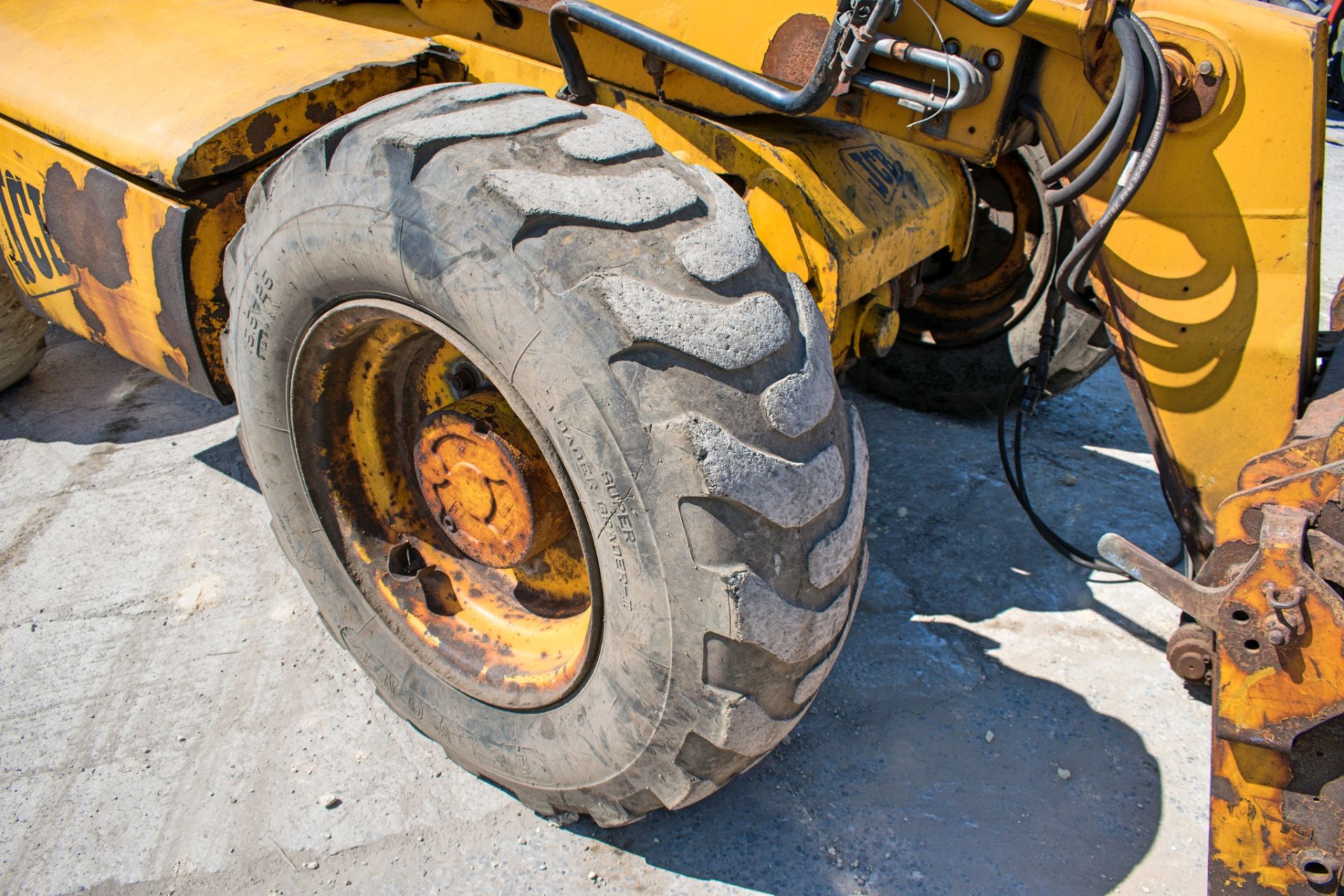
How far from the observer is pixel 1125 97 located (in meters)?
1.55

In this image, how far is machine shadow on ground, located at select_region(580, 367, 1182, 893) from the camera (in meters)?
1.96

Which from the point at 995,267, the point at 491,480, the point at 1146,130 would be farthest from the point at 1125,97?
the point at 995,267

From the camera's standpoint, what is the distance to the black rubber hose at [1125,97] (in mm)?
1537

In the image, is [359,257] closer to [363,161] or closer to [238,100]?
[363,161]

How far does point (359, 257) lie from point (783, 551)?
2.96ft

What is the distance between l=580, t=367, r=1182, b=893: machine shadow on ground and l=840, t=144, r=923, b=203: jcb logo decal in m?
1.13

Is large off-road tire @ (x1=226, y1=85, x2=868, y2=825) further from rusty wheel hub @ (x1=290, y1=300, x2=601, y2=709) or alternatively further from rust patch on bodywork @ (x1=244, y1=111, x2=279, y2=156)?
rust patch on bodywork @ (x1=244, y1=111, x2=279, y2=156)

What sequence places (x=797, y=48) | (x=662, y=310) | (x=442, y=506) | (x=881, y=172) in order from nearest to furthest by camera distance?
(x=662, y=310), (x=797, y=48), (x=442, y=506), (x=881, y=172)

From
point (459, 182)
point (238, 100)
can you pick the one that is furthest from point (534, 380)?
point (238, 100)

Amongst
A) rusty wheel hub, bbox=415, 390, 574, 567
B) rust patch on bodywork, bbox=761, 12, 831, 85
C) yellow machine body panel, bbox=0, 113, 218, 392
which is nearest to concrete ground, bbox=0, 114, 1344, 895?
rusty wheel hub, bbox=415, 390, 574, 567

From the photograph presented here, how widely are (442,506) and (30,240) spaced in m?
1.57

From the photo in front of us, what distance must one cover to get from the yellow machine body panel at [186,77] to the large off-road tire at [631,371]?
43 centimetres

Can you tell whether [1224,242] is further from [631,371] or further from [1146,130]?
[631,371]

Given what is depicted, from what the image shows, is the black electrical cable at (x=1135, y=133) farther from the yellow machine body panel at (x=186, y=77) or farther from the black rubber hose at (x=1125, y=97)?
the yellow machine body panel at (x=186, y=77)
